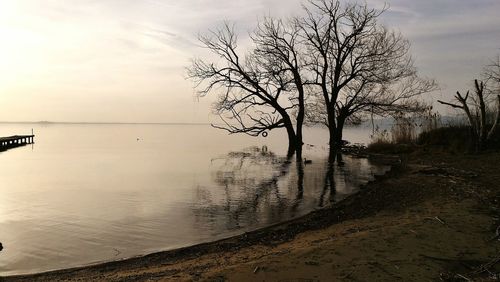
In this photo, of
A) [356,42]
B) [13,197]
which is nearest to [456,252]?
[13,197]

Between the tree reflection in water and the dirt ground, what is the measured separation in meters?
→ 1.45

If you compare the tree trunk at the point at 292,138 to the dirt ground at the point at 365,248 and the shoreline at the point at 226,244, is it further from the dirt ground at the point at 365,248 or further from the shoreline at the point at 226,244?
the shoreline at the point at 226,244

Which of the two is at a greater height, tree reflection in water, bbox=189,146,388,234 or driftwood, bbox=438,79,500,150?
driftwood, bbox=438,79,500,150

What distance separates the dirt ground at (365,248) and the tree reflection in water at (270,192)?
145 centimetres

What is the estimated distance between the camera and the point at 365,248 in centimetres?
656

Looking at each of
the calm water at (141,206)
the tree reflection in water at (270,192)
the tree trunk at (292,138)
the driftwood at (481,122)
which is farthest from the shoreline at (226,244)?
the tree trunk at (292,138)

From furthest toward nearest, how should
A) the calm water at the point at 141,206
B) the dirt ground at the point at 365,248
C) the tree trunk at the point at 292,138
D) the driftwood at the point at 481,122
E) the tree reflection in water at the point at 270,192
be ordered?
the tree trunk at the point at 292,138
the driftwood at the point at 481,122
the tree reflection in water at the point at 270,192
the calm water at the point at 141,206
the dirt ground at the point at 365,248

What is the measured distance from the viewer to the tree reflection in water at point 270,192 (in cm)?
1188

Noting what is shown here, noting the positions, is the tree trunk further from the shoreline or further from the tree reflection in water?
the shoreline

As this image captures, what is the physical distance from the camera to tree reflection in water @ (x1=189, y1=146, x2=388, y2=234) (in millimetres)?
11882

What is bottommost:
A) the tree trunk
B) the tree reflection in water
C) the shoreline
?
the shoreline

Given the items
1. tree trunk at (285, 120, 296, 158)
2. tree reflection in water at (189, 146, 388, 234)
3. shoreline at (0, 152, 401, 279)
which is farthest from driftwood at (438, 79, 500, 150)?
tree trunk at (285, 120, 296, 158)

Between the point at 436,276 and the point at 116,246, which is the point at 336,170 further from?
the point at 436,276

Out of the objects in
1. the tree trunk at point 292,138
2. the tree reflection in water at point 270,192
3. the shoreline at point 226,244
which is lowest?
the shoreline at point 226,244
